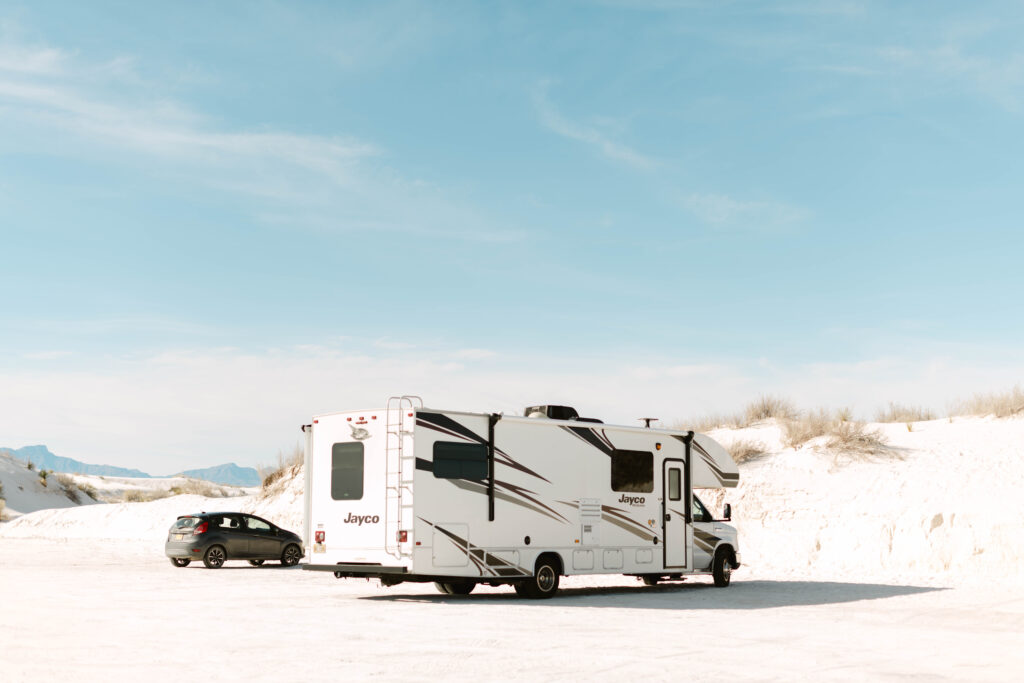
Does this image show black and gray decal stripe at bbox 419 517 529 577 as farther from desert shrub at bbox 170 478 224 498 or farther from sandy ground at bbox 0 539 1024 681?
desert shrub at bbox 170 478 224 498

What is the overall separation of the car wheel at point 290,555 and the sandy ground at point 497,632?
5.63 m

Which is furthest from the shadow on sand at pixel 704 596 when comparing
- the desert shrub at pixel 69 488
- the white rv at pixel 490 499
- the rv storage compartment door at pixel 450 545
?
the desert shrub at pixel 69 488

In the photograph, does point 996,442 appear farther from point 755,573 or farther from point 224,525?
point 224,525

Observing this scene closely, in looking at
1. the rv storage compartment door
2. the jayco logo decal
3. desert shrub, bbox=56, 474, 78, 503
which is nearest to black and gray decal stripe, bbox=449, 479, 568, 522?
the rv storage compartment door

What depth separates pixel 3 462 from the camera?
230 ft

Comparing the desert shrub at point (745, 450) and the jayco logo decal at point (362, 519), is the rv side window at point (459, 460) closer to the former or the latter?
the jayco logo decal at point (362, 519)

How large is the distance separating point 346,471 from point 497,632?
5257mm

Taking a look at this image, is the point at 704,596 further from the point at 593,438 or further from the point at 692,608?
the point at 593,438

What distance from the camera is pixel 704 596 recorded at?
19.5 metres

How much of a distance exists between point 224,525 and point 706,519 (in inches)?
481

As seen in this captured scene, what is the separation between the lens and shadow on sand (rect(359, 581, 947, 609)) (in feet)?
57.5

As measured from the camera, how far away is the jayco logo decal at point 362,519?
55.3ft

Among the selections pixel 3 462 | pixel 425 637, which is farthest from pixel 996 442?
pixel 3 462

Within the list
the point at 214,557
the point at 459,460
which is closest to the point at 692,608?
the point at 459,460
